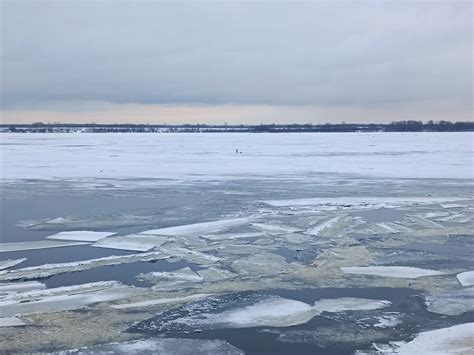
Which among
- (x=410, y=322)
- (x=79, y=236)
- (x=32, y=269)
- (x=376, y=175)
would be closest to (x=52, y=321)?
(x=32, y=269)

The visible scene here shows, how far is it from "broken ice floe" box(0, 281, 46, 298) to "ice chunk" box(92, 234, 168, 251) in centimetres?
193

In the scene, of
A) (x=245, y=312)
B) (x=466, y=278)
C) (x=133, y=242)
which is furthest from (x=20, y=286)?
(x=466, y=278)

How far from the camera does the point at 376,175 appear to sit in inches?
720

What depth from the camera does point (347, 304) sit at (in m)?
5.91

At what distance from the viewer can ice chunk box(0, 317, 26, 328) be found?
5.24 meters

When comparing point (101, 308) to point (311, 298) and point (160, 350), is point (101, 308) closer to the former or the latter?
point (160, 350)

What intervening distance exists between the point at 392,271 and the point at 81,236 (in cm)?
477

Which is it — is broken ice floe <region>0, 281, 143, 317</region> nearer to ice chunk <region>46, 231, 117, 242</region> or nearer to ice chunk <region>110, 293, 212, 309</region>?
ice chunk <region>110, 293, 212, 309</region>

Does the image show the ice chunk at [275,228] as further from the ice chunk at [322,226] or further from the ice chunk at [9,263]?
the ice chunk at [9,263]

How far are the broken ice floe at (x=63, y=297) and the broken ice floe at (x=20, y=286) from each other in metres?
0.14

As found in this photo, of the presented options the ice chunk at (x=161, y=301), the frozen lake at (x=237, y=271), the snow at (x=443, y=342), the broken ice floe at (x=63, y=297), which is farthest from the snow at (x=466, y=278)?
the broken ice floe at (x=63, y=297)

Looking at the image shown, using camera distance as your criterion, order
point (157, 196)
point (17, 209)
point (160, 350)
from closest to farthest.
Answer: point (160, 350), point (17, 209), point (157, 196)

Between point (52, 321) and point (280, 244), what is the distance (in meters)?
4.00

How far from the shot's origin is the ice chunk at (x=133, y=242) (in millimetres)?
8407
